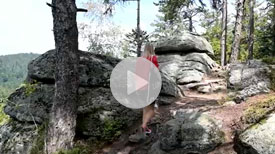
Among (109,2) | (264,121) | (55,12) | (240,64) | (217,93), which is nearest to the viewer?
(264,121)

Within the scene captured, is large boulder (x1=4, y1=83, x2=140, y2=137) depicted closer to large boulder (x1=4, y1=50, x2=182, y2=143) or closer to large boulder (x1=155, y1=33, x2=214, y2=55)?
large boulder (x1=4, y1=50, x2=182, y2=143)

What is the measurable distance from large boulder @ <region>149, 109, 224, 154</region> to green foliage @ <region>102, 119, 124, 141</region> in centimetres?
141

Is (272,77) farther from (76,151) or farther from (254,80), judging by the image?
(76,151)

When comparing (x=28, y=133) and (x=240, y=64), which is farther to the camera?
(x=240, y=64)

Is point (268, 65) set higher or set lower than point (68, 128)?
higher

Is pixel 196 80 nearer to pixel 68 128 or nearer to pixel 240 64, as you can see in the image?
pixel 240 64

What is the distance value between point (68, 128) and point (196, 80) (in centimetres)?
676

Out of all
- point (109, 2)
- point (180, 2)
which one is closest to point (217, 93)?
point (180, 2)

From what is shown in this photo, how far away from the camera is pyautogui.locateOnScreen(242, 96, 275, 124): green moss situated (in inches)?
178

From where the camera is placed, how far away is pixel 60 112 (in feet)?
17.8

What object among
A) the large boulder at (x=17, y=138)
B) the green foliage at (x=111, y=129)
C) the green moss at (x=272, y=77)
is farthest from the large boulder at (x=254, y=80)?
A: the large boulder at (x=17, y=138)

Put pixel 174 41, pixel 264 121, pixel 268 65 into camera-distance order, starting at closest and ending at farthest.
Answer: pixel 264 121
pixel 268 65
pixel 174 41

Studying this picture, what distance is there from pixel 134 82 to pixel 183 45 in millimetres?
7338
